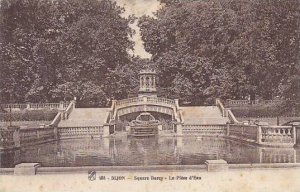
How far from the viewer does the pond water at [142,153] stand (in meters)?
7.86

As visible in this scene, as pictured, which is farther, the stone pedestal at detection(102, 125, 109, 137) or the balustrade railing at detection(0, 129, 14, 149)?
the stone pedestal at detection(102, 125, 109, 137)

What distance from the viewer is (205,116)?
34.7 ft

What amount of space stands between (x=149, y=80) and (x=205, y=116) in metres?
1.76

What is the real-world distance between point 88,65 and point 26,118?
5.77 feet

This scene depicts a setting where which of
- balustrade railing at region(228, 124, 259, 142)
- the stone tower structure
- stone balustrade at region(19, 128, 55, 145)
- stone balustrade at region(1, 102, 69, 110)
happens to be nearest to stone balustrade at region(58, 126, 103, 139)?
stone balustrade at region(19, 128, 55, 145)

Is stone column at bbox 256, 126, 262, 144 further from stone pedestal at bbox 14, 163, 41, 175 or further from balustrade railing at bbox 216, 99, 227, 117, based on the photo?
stone pedestal at bbox 14, 163, 41, 175

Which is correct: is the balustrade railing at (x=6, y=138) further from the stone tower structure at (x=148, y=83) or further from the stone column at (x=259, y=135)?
the stone column at (x=259, y=135)

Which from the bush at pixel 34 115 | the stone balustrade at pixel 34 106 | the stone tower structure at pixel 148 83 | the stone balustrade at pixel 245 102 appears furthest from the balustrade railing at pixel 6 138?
the stone balustrade at pixel 245 102

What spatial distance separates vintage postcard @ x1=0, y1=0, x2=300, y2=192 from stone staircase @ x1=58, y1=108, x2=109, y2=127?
42mm

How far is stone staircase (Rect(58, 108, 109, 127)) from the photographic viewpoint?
33.7 ft

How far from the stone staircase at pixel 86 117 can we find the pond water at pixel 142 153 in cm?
41

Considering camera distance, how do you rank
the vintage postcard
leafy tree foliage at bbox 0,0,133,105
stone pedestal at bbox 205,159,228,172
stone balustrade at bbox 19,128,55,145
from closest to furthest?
stone pedestal at bbox 205,159,228,172, the vintage postcard, leafy tree foliage at bbox 0,0,133,105, stone balustrade at bbox 19,128,55,145

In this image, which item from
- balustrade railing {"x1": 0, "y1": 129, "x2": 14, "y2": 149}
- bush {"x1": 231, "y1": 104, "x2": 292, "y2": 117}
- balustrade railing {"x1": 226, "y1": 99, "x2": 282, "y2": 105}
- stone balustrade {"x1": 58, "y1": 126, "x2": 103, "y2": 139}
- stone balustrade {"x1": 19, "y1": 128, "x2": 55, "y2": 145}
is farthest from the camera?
stone balustrade {"x1": 58, "y1": 126, "x2": 103, "y2": 139}

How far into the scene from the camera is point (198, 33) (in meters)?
10.6
